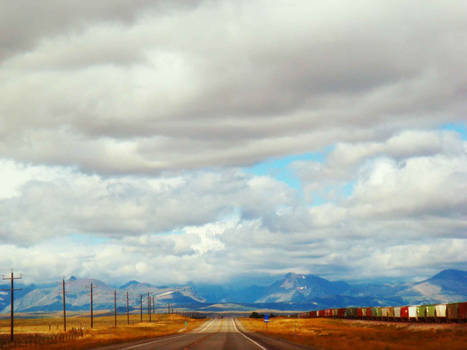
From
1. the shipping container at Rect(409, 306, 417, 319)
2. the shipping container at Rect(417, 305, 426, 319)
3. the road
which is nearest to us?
the road

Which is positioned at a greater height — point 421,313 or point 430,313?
point 430,313

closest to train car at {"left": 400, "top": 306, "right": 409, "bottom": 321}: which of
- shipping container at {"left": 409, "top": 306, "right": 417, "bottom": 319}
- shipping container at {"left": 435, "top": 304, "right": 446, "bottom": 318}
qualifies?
shipping container at {"left": 409, "top": 306, "right": 417, "bottom": 319}

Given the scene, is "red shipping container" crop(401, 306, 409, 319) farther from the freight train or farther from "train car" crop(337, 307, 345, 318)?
"train car" crop(337, 307, 345, 318)

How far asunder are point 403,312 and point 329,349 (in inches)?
2452

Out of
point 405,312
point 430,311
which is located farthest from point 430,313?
point 405,312

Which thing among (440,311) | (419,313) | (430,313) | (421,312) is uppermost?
(440,311)

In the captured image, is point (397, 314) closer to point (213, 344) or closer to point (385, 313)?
point (385, 313)

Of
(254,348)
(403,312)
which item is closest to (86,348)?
(254,348)

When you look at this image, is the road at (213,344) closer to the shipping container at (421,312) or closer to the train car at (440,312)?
the train car at (440,312)

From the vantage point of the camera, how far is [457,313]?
82.4m

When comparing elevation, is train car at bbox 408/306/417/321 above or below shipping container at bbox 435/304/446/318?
below

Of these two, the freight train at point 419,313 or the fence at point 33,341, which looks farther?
the freight train at point 419,313

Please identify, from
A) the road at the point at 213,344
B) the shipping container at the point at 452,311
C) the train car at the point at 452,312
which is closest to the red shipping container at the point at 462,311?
the train car at the point at 452,312

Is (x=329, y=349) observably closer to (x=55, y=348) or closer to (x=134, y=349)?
(x=134, y=349)
